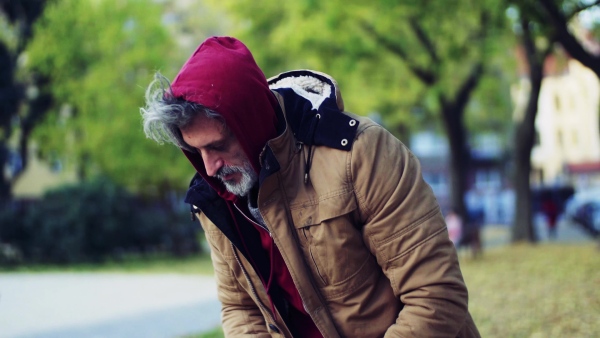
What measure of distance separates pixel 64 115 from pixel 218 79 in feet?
84.1

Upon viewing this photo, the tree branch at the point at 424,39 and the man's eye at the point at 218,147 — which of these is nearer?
the man's eye at the point at 218,147

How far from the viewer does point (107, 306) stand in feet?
37.6

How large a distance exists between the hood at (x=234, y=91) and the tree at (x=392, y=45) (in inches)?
468

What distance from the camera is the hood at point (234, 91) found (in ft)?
7.61

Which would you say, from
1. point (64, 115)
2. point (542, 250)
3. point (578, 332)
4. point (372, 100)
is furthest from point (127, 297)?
point (64, 115)

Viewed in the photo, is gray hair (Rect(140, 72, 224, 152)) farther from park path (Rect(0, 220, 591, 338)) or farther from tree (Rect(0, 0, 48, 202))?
tree (Rect(0, 0, 48, 202))

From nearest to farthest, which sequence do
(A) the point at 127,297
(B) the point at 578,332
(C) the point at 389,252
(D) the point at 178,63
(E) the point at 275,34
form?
Result: (C) the point at 389,252 → (B) the point at 578,332 → (A) the point at 127,297 → (E) the point at 275,34 → (D) the point at 178,63

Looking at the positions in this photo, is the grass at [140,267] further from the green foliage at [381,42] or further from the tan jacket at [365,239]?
the tan jacket at [365,239]

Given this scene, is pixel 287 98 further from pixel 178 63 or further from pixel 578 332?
pixel 178 63

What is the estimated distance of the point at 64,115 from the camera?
87.2 feet

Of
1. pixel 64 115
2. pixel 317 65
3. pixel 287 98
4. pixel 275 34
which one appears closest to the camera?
pixel 287 98

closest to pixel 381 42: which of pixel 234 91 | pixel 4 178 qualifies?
pixel 4 178

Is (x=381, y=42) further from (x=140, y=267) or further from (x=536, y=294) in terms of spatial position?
(x=536, y=294)

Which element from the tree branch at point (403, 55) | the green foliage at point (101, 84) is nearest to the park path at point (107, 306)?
the tree branch at point (403, 55)
